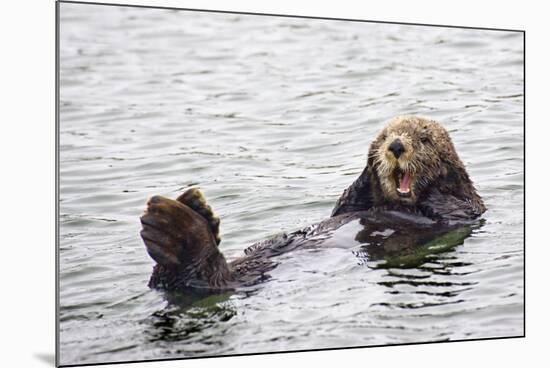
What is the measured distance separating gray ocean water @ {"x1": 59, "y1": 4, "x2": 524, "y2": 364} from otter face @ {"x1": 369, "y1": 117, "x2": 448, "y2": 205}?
0.19 m

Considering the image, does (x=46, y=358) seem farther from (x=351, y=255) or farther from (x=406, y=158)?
(x=406, y=158)

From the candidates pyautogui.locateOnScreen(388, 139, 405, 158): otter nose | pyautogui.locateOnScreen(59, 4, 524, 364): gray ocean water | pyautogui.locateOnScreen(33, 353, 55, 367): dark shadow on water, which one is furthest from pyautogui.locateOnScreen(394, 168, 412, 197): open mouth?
pyautogui.locateOnScreen(33, 353, 55, 367): dark shadow on water

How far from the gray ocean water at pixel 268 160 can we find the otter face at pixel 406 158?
0.19 metres

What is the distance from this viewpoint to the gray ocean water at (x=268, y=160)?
451cm

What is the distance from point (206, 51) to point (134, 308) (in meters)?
1.49

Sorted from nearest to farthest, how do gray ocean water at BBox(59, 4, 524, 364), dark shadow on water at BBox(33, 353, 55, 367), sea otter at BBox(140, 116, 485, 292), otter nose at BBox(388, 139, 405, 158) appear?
dark shadow on water at BBox(33, 353, 55, 367), gray ocean water at BBox(59, 4, 524, 364), sea otter at BBox(140, 116, 485, 292), otter nose at BBox(388, 139, 405, 158)

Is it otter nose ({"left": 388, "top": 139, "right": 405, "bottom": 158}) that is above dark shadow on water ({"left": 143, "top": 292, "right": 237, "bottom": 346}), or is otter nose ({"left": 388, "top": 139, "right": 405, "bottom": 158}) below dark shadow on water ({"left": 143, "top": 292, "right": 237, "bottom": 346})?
above

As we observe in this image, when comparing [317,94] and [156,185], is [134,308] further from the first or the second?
[317,94]

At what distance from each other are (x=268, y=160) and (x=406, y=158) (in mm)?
722

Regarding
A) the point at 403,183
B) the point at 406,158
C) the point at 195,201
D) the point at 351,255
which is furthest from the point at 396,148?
the point at 195,201

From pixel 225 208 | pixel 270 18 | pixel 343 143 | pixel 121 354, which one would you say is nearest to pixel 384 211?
pixel 343 143

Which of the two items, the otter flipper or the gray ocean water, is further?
the gray ocean water

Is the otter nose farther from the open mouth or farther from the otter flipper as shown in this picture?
the otter flipper

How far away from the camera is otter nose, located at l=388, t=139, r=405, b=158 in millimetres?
5023
